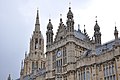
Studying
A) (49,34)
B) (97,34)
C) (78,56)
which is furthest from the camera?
(97,34)

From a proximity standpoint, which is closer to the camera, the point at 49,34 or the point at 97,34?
the point at 49,34

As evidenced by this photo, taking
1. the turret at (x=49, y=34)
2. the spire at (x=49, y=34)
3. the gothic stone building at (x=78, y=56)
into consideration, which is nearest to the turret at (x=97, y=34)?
the gothic stone building at (x=78, y=56)

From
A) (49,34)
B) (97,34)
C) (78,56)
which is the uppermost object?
(97,34)

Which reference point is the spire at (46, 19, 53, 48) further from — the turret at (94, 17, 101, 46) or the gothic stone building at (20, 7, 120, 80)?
the turret at (94, 17, 101, 46)

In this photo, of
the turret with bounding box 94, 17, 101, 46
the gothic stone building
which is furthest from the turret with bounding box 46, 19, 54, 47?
the turret with bounding box 94, 17, 101, 46

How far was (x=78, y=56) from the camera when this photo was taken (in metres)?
71.7

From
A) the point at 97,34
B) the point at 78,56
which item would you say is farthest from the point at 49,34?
the point at 97,34

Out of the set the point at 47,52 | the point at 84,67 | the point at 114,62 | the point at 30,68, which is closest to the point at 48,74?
the point at 47,52

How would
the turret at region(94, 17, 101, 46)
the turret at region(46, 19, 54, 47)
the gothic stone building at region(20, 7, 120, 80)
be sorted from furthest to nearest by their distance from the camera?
1. the turret at region(94, 17, 101, 46)
2. the turret at region(46, 19, 54, 47)
3. the gothic stone building at region(20, 7, 120, 80)

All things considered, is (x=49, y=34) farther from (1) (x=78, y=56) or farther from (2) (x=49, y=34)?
(1) (x=78, y=56)

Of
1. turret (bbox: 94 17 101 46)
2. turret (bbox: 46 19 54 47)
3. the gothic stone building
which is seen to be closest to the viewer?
the gothic stone building

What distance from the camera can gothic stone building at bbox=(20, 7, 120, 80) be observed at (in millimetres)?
60969

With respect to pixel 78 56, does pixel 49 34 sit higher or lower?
higher

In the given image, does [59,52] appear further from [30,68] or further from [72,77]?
[30,68]
